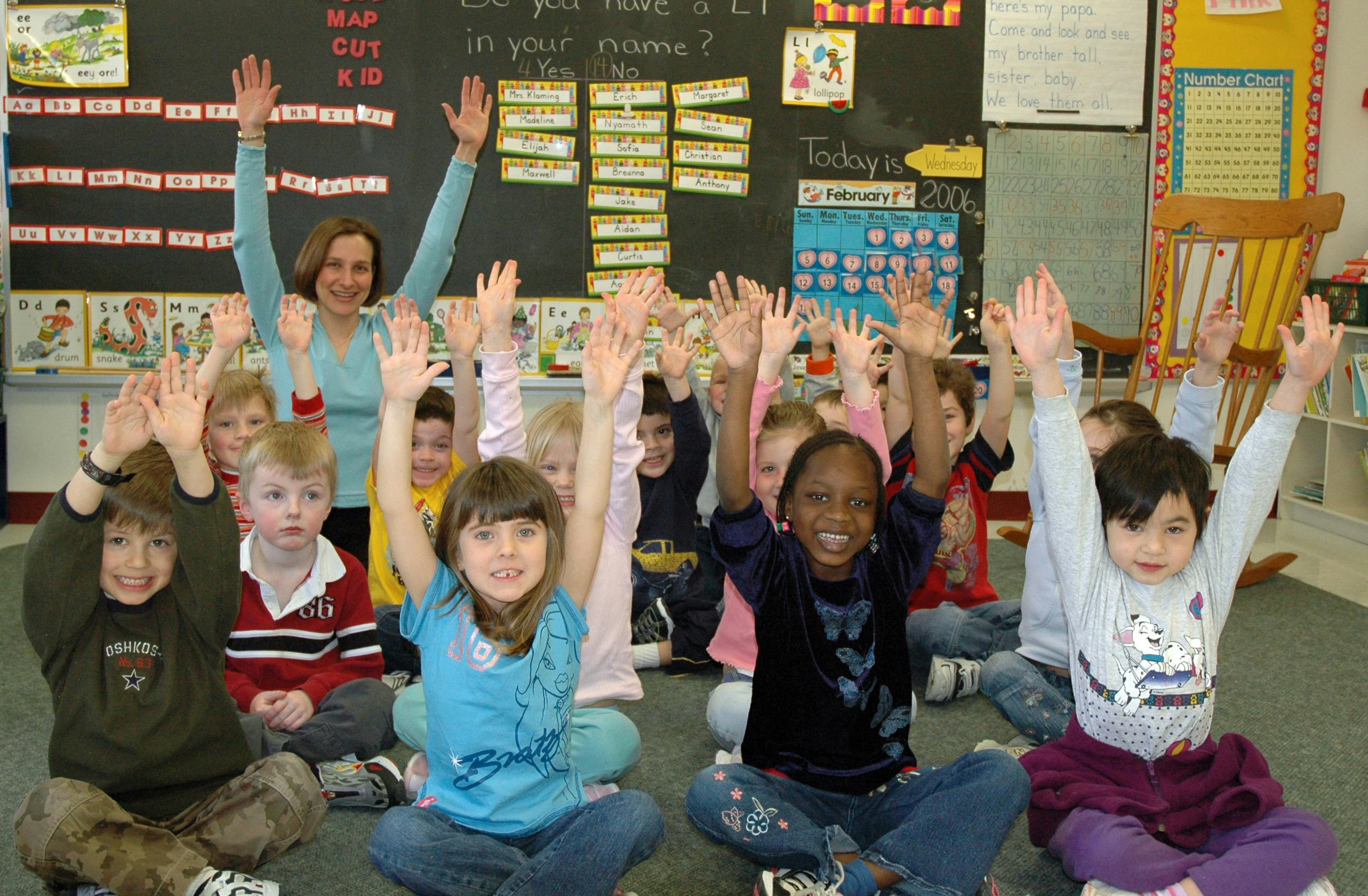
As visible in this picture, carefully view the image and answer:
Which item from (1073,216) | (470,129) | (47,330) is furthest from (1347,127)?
(47,330)

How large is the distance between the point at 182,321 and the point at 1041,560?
10.7ft

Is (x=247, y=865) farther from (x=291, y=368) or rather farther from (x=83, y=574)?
(x=291, y=368)

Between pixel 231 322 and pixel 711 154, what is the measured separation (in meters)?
2.43

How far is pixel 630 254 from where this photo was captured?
14.1ft

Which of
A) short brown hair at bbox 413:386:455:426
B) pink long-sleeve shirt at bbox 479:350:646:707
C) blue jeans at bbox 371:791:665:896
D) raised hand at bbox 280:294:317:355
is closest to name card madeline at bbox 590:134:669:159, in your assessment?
short brown hair at bbox 413:386:455:426

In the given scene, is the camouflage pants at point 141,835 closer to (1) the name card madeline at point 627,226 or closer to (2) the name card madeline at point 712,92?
(1) the name card madeline at point 627,226

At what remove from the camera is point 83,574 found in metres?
1.65

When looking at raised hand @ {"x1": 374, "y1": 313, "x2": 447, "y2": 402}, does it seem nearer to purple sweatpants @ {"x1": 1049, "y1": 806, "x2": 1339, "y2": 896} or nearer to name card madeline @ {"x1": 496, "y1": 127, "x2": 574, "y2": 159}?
purple sweatpants @ {"x1": 1049, "y1": 806, "x2": 1339, "y2": 896}

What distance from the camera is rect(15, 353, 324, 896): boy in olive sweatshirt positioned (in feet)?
5.29

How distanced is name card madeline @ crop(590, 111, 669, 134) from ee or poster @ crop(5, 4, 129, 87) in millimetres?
1704

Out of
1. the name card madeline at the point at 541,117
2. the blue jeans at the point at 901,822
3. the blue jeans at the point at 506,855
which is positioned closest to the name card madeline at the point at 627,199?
the name card madeline at the point at 541,117

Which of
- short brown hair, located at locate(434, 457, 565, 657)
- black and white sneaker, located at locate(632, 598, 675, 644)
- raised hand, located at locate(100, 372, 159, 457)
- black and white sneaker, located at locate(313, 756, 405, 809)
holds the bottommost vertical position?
black and white sneaker, located at locate(313, 756, 405, 809)

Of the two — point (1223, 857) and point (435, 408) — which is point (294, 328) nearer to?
point (435, 408)

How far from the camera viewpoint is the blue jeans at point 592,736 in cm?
208
